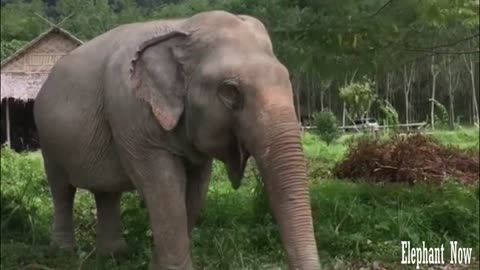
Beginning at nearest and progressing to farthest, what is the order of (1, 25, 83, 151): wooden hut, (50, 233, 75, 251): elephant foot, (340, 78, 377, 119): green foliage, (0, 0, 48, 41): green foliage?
(0, 0, 48, 41): green foliage → (1, 25, 83, 151): wooden hut → (50, 233, 75, 251): elephant foot → (340, 78, 377, 119): green foliage

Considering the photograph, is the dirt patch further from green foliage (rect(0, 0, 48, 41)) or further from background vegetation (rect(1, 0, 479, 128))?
green foliage (rect(0, 0, 48, 41))

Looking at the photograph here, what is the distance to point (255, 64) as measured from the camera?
3.22 m

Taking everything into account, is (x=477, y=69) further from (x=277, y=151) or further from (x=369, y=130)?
(x=277, y=151)

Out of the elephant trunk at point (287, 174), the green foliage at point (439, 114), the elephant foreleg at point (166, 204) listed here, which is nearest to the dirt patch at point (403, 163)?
the green foliage at point (439, 114)

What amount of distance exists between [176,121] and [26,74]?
1562 millimetres

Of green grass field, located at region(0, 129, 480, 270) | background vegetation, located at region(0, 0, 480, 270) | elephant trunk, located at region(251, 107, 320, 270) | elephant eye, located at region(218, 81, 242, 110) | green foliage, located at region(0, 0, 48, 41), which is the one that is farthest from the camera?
green grass field, located at region(0, 129, 480, 270)

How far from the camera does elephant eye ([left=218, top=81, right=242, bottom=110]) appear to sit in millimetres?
3232

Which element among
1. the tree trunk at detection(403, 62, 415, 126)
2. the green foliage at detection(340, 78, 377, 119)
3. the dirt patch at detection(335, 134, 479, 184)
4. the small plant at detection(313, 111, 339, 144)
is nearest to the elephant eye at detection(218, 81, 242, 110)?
the small plant at detection(313, 111, 339, 144)

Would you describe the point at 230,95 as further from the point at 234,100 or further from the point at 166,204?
the point at 166,204

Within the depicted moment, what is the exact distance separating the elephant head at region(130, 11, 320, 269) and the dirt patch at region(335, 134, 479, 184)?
3.95 m

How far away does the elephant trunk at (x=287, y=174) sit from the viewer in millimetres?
3105

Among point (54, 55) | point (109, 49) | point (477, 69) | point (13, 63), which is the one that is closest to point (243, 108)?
point (109, 49)

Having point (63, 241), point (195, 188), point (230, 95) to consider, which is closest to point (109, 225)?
point (63, 241)

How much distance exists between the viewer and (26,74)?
182 inches
